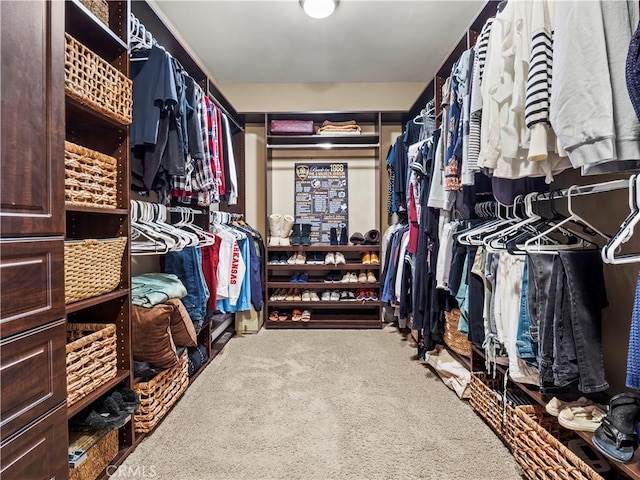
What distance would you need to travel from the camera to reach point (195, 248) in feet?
7.39

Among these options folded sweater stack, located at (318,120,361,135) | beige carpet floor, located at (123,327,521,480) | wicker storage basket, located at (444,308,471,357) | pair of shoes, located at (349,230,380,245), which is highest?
folded sweater stack, located at (318,120,361,135)

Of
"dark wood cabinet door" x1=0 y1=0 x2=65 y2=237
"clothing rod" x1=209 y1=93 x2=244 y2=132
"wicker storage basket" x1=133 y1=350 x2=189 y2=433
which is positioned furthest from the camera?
"clothing rod" x1=209 y1=93 x2=244 y2=132

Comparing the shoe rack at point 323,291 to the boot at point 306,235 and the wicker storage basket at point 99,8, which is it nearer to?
the boot at point 306,235

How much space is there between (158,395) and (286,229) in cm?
208

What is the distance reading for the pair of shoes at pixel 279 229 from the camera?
349cm

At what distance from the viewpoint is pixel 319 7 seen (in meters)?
2.41

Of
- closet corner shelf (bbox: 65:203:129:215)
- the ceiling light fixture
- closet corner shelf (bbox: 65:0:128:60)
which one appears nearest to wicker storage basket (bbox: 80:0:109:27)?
closet corner shelf (bbox: 65:0:128:60)

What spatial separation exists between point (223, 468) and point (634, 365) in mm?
1522

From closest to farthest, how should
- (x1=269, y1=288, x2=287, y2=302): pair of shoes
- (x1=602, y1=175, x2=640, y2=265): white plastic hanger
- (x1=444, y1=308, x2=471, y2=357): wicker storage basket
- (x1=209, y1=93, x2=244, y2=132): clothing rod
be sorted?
1. (x1=602, y1=175, x2=640, y2=265): white plastic hanger
2. (x1=444, y1=308, x2=471, y2=357): wicker storage basket
3. (x1=209, y1=93, x2=244, y2=132): clothing rod
4. (x1=269, y1=288, x2=287, y2=302): pair of shoes

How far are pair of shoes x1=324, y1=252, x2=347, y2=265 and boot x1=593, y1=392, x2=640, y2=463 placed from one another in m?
2.47

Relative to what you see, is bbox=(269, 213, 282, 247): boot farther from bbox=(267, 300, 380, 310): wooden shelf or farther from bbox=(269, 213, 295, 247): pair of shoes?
bbox=(267, 300, 380, 310): wooden shelf

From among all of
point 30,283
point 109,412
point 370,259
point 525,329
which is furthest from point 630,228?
point 370,259

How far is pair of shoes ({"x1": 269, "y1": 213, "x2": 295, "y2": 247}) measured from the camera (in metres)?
3.49

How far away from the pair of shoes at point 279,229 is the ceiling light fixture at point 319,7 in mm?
1802
